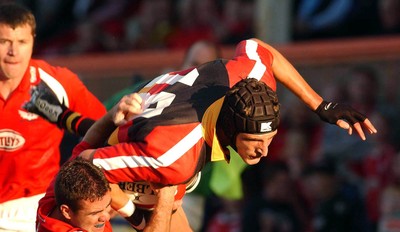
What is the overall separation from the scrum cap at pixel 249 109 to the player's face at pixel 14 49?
1.54 metres

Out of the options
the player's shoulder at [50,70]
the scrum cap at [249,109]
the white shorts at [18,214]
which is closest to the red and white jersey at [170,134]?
the scrum cap at [249,109]

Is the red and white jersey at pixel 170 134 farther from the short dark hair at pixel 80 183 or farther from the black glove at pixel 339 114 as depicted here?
the black glove at pixel 339 114

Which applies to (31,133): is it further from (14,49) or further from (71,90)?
(14,49)

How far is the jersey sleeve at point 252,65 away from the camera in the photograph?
6512mm

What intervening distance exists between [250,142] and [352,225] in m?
3.81

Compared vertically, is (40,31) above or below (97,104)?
below

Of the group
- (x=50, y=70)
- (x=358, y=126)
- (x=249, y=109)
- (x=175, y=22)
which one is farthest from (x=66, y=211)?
(x=175, y=22)

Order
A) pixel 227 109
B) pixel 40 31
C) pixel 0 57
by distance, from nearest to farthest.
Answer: pixel 227 109
pixel 0 57
pixel 40 31

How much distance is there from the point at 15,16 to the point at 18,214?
3.77ft

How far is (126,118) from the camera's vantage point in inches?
250

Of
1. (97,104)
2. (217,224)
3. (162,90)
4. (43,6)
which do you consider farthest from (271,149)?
(43,6)

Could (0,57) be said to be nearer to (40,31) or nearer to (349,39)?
(349,39)

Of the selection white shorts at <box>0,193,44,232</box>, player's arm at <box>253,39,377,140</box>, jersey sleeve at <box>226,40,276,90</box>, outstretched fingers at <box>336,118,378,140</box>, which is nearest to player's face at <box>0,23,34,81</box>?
white shorts at <box>0,193,44,232</box>

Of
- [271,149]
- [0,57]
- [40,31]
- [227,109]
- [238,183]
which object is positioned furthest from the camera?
[40,31]
